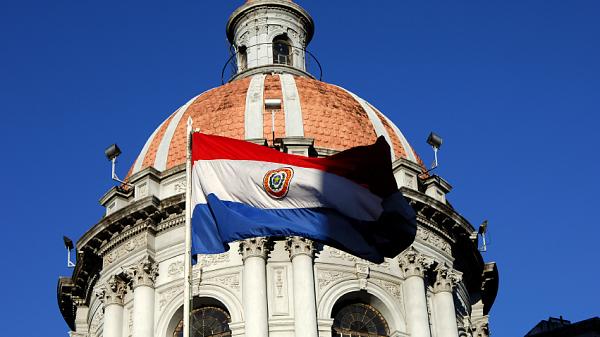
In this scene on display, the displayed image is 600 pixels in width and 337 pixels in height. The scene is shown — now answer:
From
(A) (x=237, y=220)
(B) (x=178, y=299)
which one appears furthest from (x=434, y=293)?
(A) (x=237, y=220)

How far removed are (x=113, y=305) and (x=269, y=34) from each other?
659 inches

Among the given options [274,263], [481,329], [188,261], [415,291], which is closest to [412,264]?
[415,291]

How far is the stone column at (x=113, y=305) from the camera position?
40.0 meters

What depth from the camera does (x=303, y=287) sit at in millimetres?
37969

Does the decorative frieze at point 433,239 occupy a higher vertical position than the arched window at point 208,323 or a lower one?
higher

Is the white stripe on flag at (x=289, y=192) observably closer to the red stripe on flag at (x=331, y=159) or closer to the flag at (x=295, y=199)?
the flag at (x=295, y=199)

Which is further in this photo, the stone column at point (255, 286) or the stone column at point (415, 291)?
the stone column at point (415, 291)

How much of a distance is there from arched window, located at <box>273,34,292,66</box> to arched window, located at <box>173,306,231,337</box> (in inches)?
597

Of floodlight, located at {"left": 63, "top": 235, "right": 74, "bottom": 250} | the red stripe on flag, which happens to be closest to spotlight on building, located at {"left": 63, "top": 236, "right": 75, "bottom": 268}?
floodlight, located at {"left": 63, "top": 235, "right": 74, "bottom": 250}

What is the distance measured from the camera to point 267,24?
52656 millimetres

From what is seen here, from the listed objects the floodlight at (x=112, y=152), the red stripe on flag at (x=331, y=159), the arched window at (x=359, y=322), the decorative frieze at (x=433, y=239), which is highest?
the floodlight at (x=112, y=152)

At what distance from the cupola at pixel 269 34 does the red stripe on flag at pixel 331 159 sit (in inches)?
973

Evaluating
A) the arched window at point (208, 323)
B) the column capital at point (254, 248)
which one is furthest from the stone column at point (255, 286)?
the arched window at point (208, 323)

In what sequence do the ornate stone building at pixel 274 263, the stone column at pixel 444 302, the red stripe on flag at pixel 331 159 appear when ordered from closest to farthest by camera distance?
the red stripe on flag at pixel 331 159
the ornate stone building at pixel 274 263
the stone column at pixel 444 302
